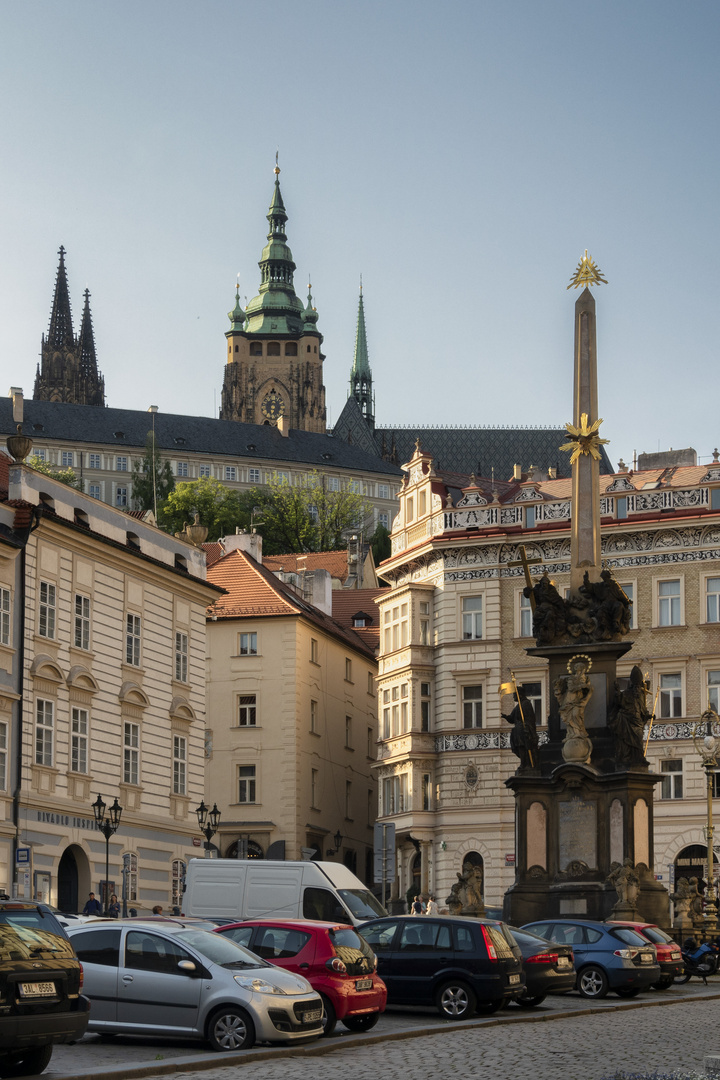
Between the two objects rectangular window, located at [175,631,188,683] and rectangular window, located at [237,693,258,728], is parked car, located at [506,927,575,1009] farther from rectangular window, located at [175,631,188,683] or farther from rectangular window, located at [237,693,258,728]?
rectangular window, located at [237,693,258,728]

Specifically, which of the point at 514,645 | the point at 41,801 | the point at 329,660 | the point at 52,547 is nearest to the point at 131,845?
the point at 41,801

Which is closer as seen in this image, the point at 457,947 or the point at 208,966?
the point at 208,966

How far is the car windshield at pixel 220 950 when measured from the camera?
70.7 feet

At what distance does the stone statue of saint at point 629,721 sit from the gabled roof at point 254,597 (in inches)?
1349

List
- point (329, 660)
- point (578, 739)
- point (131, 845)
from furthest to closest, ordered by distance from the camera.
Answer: point (329, 660) → point (131, 845) → point (578, 739)

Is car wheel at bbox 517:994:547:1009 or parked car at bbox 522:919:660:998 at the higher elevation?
parked car at bbox 522:919:660:998

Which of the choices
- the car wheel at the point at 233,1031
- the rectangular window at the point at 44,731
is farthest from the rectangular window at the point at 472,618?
A: the car wheel at the point at 233,1031

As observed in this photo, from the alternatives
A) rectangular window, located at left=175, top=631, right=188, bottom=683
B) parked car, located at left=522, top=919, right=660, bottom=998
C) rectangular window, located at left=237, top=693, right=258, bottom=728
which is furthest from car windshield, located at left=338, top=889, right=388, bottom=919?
rectangular window, located at left=237, top=693, right=258, bottom=728

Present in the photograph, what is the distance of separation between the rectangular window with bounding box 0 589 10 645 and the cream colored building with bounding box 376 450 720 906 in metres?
24.0

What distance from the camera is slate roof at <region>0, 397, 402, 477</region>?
17875 centimetres

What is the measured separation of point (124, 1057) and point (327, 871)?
12230mm

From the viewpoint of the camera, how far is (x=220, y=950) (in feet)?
71.5

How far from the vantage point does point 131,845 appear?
48.8 meters

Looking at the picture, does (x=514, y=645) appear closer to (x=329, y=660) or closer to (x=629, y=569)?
(x=629, y=569)
